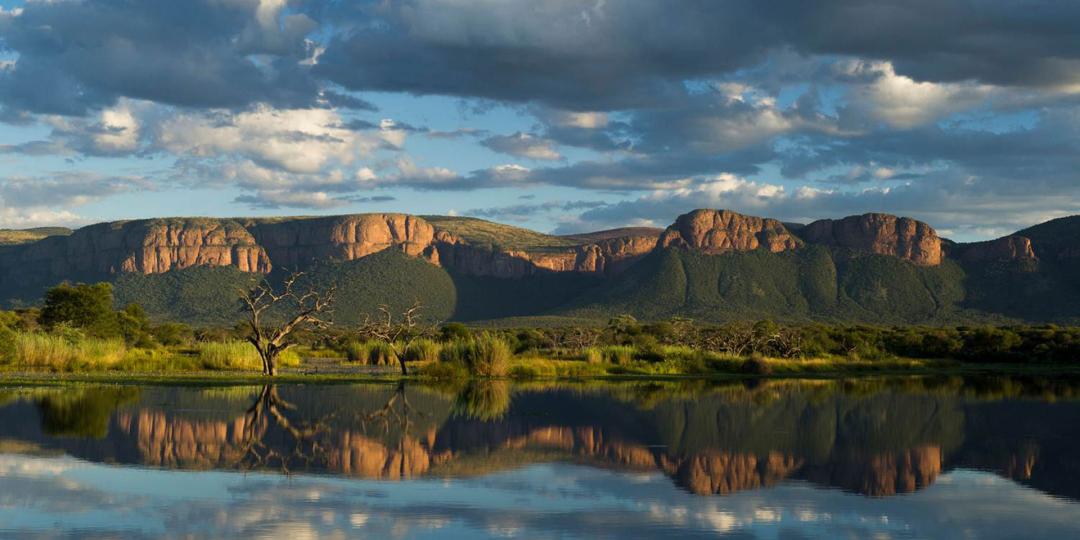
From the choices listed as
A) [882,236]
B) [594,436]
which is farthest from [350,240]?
[594,436]

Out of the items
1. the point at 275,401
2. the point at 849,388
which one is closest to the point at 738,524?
the point at 275,401

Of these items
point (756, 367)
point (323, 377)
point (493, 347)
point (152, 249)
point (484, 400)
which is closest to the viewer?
point (484, 400)

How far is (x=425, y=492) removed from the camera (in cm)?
1750

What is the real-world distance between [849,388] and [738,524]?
29.2 meters

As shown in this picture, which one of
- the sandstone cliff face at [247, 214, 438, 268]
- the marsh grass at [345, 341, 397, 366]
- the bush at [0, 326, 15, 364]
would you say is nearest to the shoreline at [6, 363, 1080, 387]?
the bush at [0, 326, 15, 364]

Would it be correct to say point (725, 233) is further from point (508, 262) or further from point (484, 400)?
point (484, 400)

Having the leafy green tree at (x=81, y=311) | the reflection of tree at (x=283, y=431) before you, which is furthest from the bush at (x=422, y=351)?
the reflection of tree at (x=283, y=431)

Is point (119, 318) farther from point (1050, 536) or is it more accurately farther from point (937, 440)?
point (1050, 536)

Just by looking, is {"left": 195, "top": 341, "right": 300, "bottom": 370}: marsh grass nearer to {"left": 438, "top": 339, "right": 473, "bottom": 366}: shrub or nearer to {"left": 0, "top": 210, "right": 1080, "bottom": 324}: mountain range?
{"left": 438, "top": 339, "right": 473, "bottom": 366}: shrub

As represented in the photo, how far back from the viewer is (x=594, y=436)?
2547cm

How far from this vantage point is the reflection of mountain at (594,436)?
2048cm

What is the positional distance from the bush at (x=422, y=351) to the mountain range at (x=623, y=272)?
71.2 m

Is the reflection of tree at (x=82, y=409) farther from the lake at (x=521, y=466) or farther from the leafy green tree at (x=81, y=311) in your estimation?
the leafy green tree at (x=81, y=311)

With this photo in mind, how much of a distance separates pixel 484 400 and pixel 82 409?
11.4 metres
